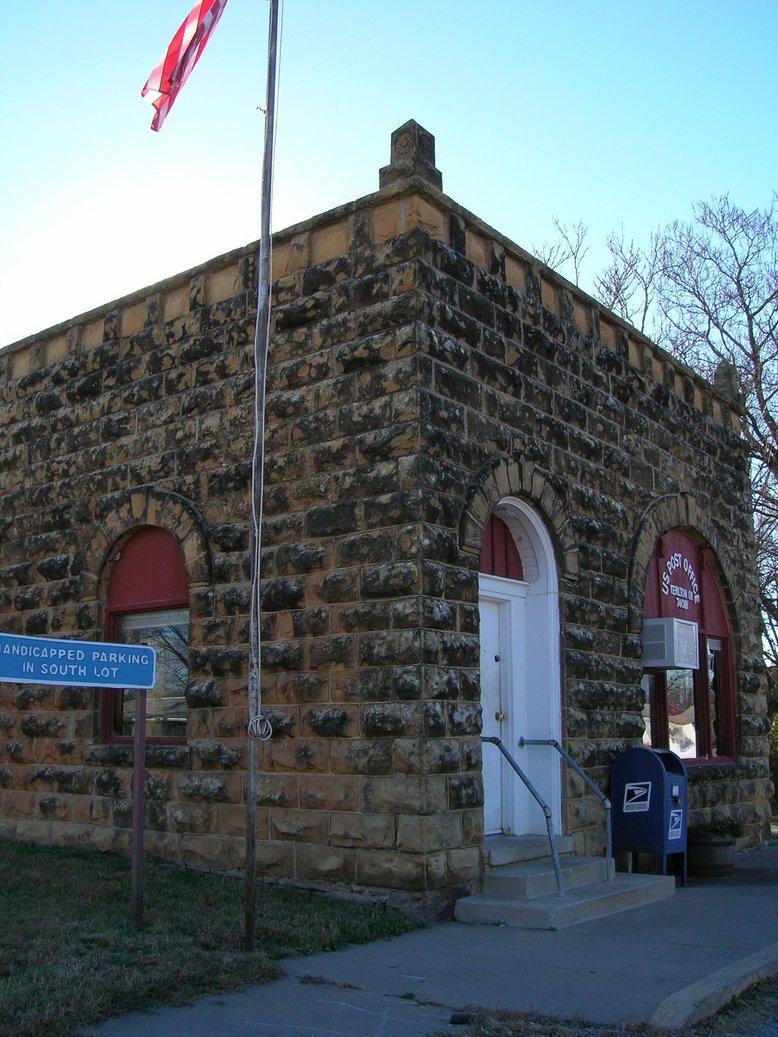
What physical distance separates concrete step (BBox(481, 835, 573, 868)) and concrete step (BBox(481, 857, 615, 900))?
0.18 ft

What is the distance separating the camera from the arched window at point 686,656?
38.8 feet

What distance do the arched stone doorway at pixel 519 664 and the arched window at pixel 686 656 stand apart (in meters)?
2.06

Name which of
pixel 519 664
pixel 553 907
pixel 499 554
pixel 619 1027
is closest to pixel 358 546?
pixel 499 554

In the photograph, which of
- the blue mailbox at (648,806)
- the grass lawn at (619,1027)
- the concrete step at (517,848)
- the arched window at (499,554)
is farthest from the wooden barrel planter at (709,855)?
the grass lawn at (619,1027)

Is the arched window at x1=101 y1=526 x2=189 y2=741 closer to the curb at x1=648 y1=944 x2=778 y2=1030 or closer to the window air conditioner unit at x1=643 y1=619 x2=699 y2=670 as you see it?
the window air conditioner unit at x1=643 y1=619 x2=699 y2=670

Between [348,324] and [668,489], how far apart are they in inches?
205

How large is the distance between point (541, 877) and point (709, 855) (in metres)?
3.19

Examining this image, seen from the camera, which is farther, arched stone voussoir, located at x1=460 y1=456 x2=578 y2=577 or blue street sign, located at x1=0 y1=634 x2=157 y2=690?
arched stone voussoir, located at x1=460 y1=456 x2=578 y2=577

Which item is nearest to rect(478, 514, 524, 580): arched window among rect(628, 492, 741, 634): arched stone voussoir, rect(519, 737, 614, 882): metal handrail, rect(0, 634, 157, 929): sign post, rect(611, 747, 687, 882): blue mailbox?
rect(519, 737, 614, 882): metal handrail

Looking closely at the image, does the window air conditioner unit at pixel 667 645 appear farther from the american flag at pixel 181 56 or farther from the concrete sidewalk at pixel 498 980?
the american flag at pixel 181 56

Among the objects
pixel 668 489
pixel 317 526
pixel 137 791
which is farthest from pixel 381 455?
pixel 668 489

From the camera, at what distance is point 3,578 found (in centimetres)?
1223

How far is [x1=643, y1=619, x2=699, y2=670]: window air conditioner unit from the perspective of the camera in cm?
1161

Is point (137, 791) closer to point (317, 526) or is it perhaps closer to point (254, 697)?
point (254, 697)
